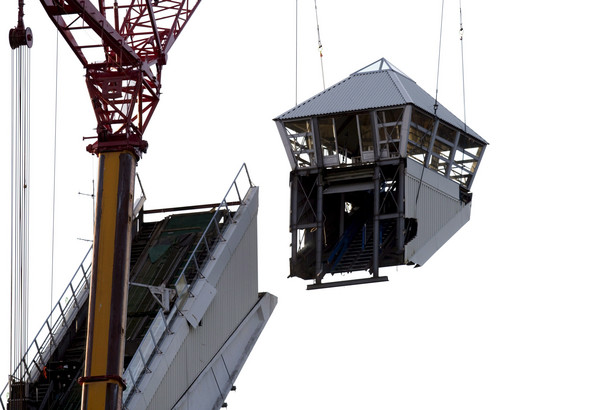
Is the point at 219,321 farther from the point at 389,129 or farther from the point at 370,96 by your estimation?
the point at 370,96

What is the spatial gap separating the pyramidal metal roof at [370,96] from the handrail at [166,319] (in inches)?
266

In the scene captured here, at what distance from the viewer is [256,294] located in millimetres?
78688

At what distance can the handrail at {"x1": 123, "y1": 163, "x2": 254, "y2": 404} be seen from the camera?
67.3 metres

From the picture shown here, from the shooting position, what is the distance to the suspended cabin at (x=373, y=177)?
3108 inches

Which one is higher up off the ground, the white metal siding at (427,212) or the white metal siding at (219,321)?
the white metal siding at (427,212)

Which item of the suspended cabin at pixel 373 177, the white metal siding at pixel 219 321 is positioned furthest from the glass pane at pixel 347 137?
the white metal siding at pixel 219 321

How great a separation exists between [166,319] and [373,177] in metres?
13.7

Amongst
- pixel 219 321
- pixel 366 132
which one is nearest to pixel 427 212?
pixel 366 132

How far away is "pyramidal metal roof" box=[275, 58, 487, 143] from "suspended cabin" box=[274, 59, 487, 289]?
0.06 meters

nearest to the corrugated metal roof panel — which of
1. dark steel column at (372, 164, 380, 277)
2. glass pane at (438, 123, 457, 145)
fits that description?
glass pane at (438, 123, 457, 145)

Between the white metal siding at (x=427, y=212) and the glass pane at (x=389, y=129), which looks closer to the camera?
the white metal siding at (x=427, y=212)

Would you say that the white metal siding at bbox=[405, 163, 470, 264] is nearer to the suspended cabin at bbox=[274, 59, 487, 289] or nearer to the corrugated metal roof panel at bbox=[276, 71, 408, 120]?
the suspended cabin at bbox=[274, 59, 487, 289]

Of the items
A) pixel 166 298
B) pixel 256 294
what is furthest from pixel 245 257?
pixel 166 298

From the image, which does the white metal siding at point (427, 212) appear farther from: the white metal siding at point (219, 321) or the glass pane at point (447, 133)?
the white metal siding at point (219, 321)
